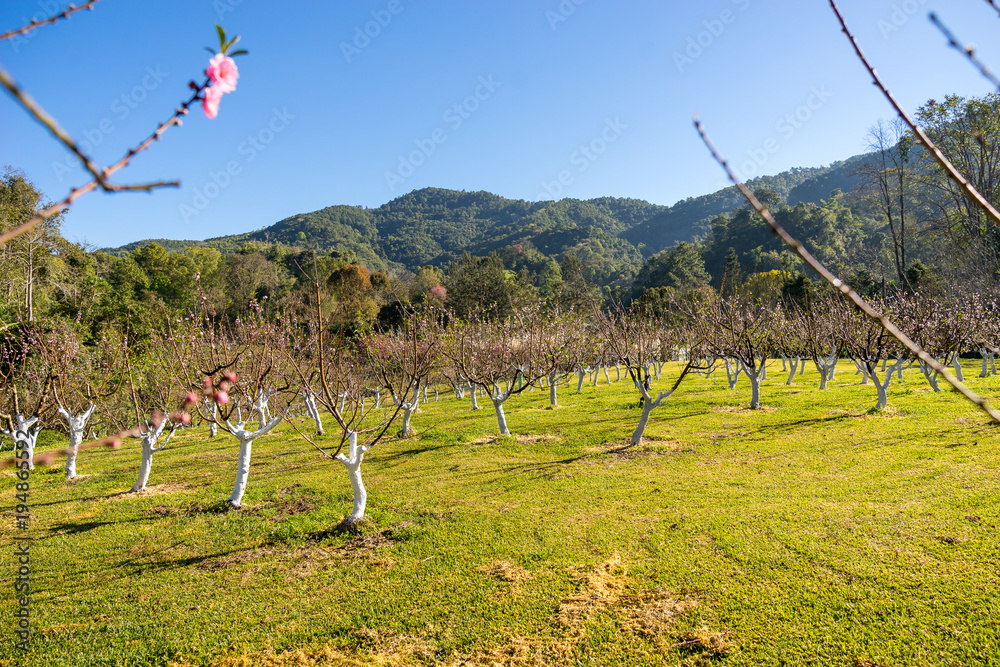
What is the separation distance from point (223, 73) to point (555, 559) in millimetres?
6313

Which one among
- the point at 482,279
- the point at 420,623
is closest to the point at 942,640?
the point at 420,623

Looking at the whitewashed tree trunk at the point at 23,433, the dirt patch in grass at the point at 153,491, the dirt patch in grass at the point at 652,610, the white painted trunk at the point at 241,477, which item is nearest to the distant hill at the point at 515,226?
the whitewashed tree trunk at the point at 23,433

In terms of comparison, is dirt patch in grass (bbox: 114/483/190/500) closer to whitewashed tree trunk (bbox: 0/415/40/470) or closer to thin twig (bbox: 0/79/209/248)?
whitewashed tree trunk (bbox: 0/415/40/470)

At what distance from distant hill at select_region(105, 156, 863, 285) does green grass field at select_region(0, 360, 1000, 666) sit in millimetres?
60842

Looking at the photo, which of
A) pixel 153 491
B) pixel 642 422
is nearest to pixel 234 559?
pixel 153 491

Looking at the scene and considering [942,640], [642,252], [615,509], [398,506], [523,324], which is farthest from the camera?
[642,252]

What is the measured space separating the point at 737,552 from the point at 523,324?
14079 mm

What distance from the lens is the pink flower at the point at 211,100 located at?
1.34 m

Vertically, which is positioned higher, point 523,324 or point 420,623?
point 523,324

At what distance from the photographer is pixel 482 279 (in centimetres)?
4628

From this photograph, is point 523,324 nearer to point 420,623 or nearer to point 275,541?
point 275,541

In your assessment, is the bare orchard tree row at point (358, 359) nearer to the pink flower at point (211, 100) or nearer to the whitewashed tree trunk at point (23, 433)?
the whitewashed tree trunk at point (23, 433)

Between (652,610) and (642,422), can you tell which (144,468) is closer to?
(652,610)

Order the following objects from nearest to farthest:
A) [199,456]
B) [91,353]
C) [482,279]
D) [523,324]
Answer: [199,456] → [91,353] → [523,324] → [482,279]
